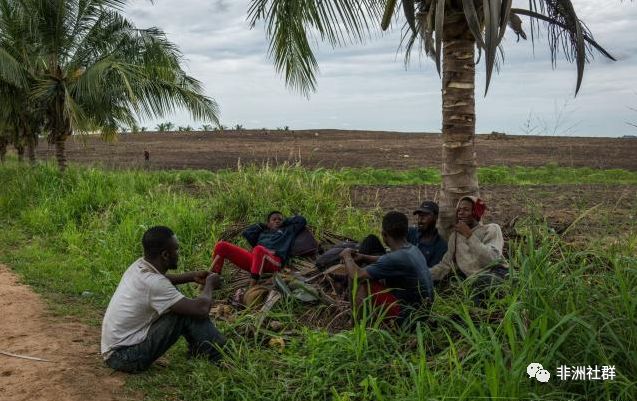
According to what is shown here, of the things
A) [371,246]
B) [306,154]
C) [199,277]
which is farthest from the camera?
[306,154]

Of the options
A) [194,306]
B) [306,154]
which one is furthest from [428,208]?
[306,154]

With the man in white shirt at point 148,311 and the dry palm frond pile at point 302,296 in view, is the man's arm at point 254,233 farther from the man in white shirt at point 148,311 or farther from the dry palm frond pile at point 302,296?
the man in white shirt at point 148,311

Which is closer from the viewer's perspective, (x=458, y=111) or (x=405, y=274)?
(x=405, y=274)

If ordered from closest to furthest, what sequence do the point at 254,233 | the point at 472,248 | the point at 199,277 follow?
the point at 199,277 < the point at 472,248 < the point at 254,233

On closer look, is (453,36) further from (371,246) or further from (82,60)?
(82,60)

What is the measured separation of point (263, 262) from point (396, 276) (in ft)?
6.52

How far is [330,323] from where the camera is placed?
18.0 feet

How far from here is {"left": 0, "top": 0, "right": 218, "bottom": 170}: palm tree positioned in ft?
47.6

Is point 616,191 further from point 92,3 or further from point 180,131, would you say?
point 180,131

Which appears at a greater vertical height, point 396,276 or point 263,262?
point 396,276

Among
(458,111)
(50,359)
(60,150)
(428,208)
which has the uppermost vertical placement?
(458,111)

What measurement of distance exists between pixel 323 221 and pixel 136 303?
4.44 meters

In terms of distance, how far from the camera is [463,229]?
5832 millimetres

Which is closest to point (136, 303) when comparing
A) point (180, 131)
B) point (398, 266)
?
point (398, 266)
